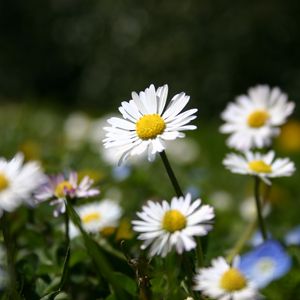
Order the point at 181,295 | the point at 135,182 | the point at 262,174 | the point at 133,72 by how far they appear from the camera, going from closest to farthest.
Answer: the point at 181,295
the point at 262,174
the point at 135,182
the point at 133,72

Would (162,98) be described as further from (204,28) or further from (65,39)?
(65,39)

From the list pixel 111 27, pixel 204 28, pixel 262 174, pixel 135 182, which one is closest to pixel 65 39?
pixel 111 27

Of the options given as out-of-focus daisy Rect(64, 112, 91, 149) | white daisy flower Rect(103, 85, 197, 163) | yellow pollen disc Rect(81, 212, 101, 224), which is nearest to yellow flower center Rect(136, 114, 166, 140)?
white daisy flower Rect(103, 85, 197, 163)

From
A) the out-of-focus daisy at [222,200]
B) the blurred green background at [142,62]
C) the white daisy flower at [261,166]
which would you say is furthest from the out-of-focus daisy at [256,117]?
the blurred green background at [142,62]

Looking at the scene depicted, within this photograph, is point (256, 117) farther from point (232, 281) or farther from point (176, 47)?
point (176, 47)

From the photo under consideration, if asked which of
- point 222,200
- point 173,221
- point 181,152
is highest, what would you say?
point 181,152

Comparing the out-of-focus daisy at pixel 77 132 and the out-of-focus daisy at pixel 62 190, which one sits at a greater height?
the out-of-focus daisy at pixel 77 132

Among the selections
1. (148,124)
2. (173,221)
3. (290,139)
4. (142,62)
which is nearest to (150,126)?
(148,124)

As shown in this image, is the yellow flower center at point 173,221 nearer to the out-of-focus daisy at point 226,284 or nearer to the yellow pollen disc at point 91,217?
the out-of-focus daisy at point 226,284
